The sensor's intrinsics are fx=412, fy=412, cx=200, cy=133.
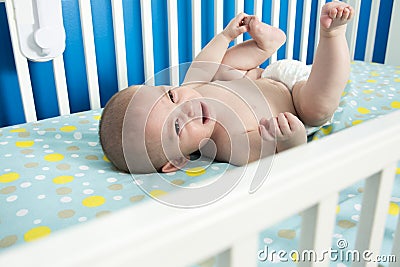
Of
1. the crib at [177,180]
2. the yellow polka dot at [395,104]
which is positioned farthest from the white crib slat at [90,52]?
the yellow polka dot at [395,104]

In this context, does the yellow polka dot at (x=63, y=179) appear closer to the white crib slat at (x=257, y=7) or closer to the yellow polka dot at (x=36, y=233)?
the yellow polka dot at (x=36, y=233)

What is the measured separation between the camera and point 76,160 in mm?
814

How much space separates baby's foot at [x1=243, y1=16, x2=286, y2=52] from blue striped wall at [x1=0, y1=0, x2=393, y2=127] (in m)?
0.28

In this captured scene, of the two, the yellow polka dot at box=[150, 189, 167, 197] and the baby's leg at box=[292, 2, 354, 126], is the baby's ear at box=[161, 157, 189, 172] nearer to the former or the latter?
the yellow polka dot at box=[150, 189, 167, 197]

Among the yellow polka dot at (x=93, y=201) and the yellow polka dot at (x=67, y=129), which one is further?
the yellow polka dot at (x=67, y=129)

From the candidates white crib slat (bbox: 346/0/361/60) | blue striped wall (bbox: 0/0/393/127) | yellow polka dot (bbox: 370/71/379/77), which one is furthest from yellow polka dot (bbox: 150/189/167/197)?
white crib slat (bbox: 346/0/361/60)

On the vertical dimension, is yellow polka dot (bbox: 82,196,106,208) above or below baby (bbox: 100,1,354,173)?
below

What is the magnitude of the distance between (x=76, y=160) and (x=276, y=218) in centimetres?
58

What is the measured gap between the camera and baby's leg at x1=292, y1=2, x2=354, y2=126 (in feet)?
2.89

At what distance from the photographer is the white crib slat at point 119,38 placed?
3.69 ft

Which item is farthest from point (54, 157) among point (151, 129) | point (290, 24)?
point (290, 24)

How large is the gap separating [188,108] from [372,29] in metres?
1.22

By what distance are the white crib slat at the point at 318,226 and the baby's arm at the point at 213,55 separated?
2.34ft

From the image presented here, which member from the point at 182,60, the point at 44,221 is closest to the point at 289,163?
the point at 44,221
